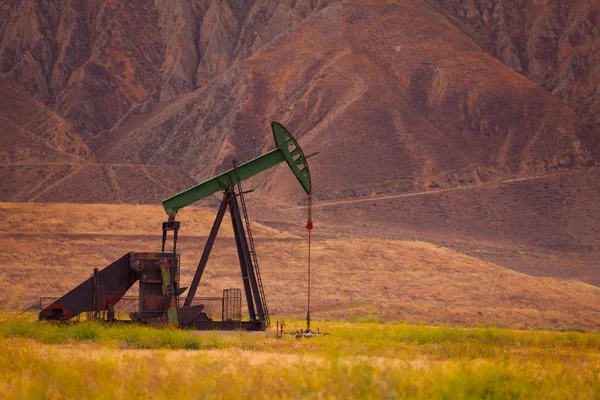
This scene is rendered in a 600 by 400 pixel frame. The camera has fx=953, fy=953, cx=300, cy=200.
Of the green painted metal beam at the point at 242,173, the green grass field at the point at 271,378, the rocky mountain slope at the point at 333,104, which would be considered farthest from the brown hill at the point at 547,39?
the green grass field at the point at 271,378

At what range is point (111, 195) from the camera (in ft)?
268

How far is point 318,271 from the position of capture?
169 feet

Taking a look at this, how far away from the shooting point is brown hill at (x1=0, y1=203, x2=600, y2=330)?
4344cm

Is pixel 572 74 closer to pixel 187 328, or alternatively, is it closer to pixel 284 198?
pixel 284 198

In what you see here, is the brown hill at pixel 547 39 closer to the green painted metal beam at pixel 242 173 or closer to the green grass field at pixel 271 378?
the green painted metal beam at pixel 242 173

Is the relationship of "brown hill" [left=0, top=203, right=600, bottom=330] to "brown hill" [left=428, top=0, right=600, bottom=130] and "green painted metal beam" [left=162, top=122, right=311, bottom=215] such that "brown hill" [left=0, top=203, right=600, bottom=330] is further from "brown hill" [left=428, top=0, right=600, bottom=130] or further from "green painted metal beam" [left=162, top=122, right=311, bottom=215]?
"brown hill" [left=428, top=0, right=600, bottom=130]

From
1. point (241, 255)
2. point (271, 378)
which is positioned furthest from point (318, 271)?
point (271, 378)

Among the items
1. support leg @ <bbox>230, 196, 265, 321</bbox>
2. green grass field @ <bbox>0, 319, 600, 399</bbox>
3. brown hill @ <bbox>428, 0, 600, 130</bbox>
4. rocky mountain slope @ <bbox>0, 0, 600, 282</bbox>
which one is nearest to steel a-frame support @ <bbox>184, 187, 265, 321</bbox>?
support leg @ <bbox>230, 196, 265, 321</bbox>

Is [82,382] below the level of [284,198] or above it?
below

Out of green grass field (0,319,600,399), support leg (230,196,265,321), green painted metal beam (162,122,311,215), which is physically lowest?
green grass field (0,319,600,399)

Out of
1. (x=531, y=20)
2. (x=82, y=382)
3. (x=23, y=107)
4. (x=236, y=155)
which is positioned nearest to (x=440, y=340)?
(x=82, y=382)

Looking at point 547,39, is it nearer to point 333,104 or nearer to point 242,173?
point 333,104

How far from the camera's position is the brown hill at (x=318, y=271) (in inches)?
1710

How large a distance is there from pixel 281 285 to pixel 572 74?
86641 mm
